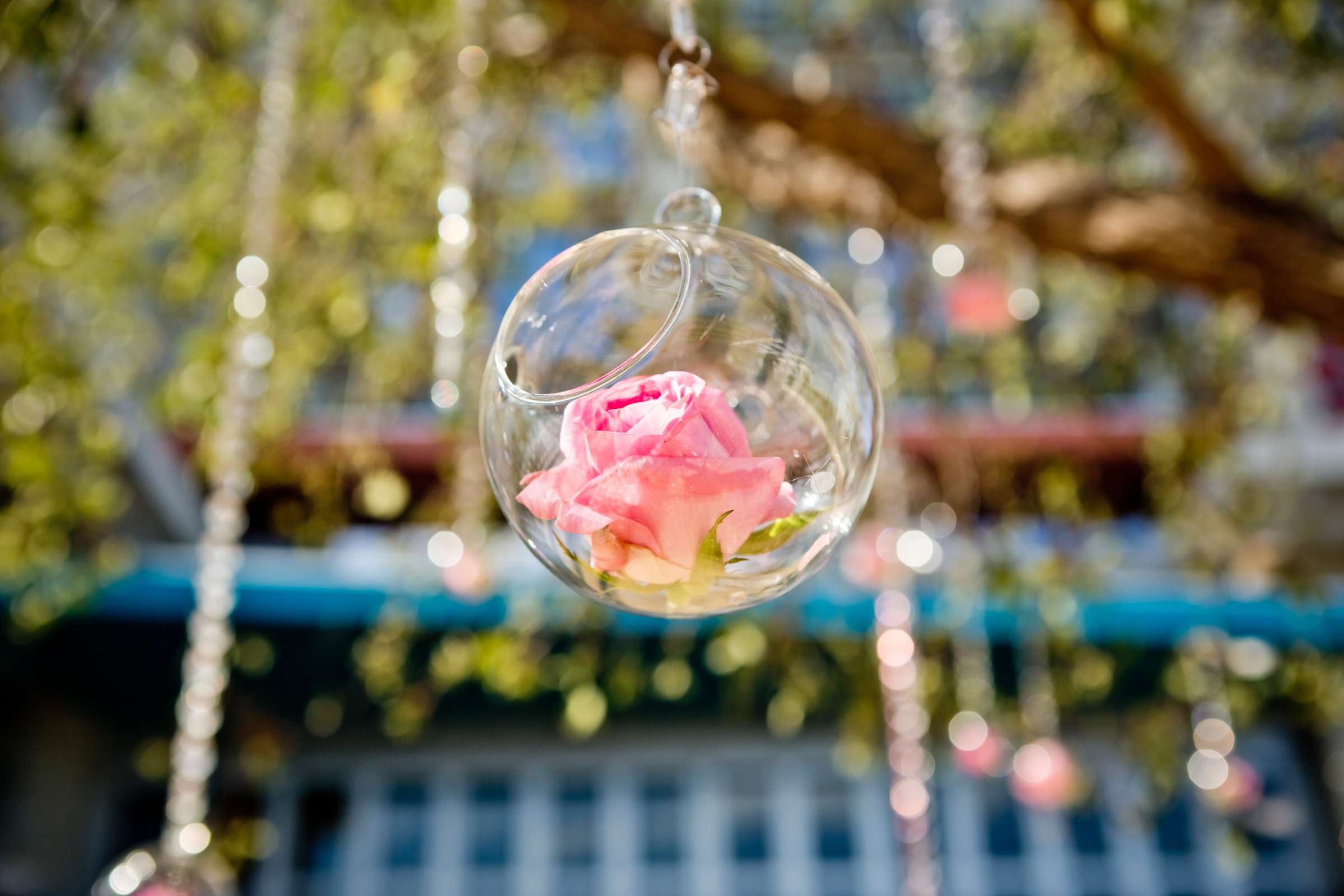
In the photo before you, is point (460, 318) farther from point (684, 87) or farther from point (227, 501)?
point (684, 87)

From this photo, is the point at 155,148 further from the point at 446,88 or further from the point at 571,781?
the point at 571,781

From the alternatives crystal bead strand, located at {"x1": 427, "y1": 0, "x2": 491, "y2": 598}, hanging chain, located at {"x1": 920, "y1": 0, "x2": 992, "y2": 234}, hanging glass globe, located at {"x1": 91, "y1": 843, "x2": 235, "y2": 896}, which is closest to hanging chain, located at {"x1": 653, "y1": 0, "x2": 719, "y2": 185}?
crystal bead strand, located at {"x1": 427, "y1": 0, "x2": 491, "y2": 598}

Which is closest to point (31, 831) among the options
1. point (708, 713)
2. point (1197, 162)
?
point (708, 713)

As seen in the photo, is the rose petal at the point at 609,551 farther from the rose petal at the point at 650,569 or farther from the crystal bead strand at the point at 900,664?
the crystal bead strand at the point at 900,664

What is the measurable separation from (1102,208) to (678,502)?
1.80m

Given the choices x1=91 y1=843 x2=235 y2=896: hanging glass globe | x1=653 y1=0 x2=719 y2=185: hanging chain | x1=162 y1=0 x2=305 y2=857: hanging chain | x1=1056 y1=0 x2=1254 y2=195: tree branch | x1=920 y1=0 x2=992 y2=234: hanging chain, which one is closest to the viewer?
x1=653 y1=0 x2=719 y2=185: hanging chain

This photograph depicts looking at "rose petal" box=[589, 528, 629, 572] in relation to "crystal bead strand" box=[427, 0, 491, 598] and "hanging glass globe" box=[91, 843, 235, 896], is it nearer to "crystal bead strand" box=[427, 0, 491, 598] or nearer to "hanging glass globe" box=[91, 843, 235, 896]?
"crystal bead strand" box=[427, 0, 491, 598]

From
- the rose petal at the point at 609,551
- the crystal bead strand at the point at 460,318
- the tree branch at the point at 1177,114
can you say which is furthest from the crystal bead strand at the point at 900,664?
the rose petal at the point at 609,551

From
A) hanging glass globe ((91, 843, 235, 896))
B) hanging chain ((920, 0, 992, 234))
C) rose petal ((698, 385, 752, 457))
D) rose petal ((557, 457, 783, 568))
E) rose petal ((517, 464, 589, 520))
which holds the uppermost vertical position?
hanging chain ((920, 0, 992, 234))

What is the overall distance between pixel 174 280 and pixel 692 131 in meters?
2.23

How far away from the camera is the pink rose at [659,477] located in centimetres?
63

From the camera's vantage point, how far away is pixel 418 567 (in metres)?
2.79

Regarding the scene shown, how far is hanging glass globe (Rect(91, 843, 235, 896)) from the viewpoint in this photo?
5.13 feet

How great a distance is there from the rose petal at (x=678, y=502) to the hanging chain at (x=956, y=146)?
1400 mm
